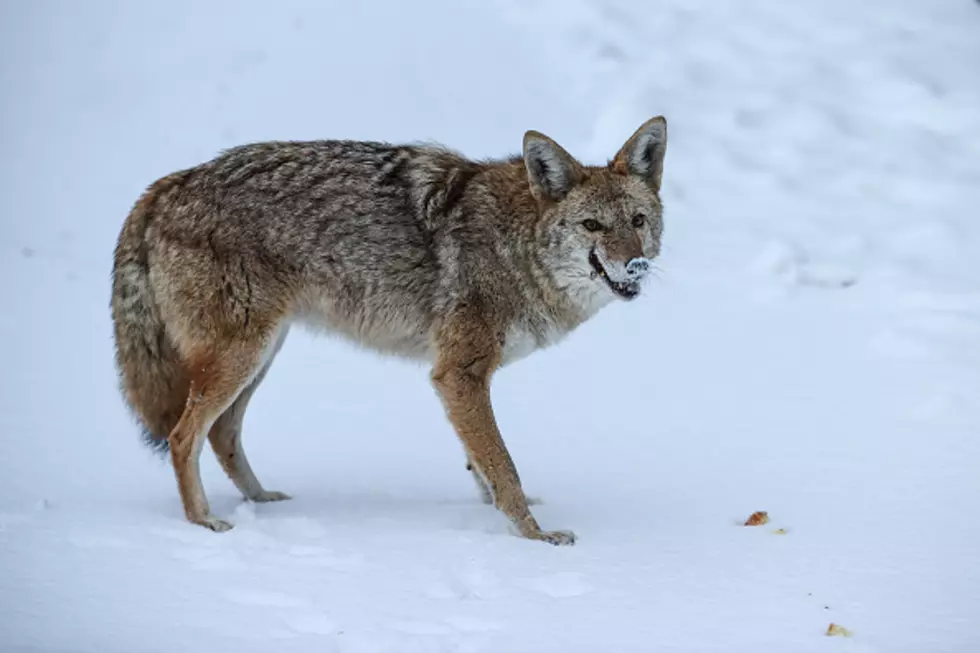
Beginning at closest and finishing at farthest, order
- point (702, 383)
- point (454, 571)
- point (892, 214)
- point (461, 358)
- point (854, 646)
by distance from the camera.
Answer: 1. point (854, 646)
2. point (454, 571)
3. point (461, 358)
4. point (702, 383)
5. point (892, 214)

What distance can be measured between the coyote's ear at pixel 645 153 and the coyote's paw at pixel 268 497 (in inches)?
90.1

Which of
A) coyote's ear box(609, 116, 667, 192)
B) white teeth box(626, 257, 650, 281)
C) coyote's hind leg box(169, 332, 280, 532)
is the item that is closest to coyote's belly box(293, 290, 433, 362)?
coyote's hind leg box(169, 332, 280, 532)

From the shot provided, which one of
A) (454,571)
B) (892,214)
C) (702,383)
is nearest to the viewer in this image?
(454,571)

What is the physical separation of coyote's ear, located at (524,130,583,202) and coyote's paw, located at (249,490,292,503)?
1933 mm

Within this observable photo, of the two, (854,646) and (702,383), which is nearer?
Answer: (854,646)

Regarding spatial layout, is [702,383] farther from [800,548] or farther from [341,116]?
[341,116]

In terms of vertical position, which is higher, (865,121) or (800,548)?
(865,121)

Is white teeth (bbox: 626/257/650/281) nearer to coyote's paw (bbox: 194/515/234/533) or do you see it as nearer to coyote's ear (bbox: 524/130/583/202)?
coyote's ear (bbox: 524/130/583/202)

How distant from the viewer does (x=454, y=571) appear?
180 inches

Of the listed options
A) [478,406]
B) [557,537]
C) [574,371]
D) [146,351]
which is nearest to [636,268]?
[478,406]

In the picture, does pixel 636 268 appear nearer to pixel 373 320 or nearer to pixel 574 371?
pixel 373 320

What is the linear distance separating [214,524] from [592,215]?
222 cm

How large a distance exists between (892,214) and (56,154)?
784cm

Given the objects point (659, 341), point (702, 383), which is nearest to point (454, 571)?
point (702, 383)
